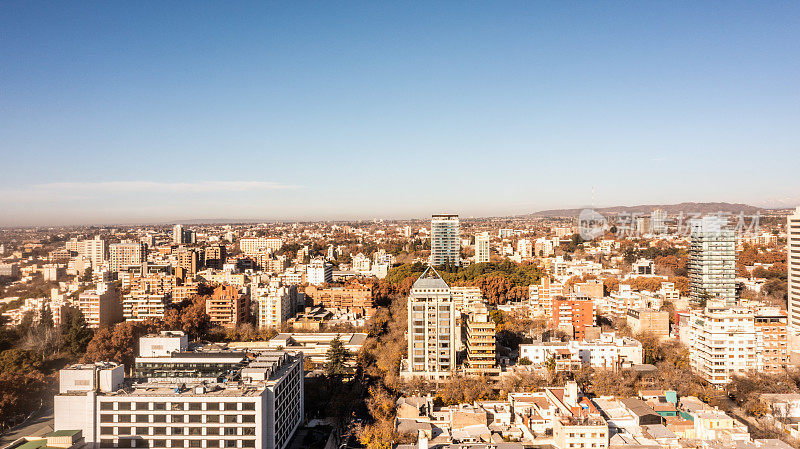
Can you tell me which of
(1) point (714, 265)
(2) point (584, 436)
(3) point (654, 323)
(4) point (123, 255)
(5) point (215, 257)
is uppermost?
(1) point (714, 265)

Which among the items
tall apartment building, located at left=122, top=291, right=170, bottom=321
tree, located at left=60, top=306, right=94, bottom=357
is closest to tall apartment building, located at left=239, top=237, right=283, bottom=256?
tall apartment building, located at left=122, top=291, right=170, bottom=321

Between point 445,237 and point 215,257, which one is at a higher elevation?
point 445,237

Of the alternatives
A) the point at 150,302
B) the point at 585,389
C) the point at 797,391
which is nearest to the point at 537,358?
the point at 585,389

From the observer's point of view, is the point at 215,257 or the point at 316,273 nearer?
the point at 316,273

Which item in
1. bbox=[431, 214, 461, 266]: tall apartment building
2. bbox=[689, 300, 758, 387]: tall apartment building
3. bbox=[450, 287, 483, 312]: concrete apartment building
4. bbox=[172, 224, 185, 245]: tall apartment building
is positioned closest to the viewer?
bbox=[689, 300, 758, 387]: tall apartment building

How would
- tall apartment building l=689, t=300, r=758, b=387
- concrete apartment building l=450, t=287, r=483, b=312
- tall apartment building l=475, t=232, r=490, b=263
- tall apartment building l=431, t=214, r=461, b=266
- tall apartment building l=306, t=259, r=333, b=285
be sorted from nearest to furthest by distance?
tall apartment building l=689, t=300, r=758, b=387
concrete apartment building l=450, t=287, r=483, b=312
tall apartment building l=306, t=259, r=333, b=285
tall apartment building l=475, t=232, r=490, b=263
tall apartment building l=431, t=214, r=461, b=266

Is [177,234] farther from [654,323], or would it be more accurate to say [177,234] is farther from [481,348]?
[654,323]

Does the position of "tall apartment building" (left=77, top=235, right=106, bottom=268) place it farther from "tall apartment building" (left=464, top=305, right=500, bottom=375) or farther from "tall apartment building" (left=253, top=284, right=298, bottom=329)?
"tall apartment building" (left=464, top=305, right=500, bottom=375)

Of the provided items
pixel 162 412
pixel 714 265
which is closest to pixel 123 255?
pixel 162 412
